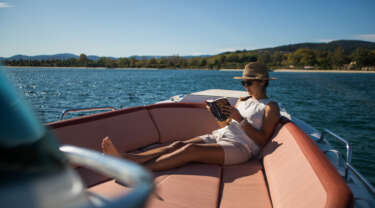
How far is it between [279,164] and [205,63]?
303 ft

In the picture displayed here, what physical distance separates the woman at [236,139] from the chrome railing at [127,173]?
1530mm

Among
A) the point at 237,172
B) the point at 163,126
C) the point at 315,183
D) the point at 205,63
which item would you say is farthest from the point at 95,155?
the point at 205,63

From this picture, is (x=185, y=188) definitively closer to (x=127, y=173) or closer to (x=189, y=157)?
(x=189, y=157)

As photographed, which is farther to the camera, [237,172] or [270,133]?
[270,133]

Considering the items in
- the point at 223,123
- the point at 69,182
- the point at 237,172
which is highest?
the point at 69,182

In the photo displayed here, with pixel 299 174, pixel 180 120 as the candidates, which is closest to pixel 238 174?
pixel 299 174

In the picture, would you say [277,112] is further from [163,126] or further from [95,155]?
[95,155]

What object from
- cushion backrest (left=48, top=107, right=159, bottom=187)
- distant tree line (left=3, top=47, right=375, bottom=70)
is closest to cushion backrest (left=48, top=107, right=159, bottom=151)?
cushion backrest (left=48, top=107, right=159, bottom=187)

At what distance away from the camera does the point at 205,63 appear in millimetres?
92750

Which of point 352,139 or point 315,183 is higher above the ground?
point 315,183

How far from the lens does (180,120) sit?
313cm

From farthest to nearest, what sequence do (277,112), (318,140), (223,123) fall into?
(318,140), (223,123), (277,112)

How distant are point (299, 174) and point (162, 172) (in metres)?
1.04

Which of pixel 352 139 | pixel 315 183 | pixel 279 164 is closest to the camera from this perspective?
pixel 315 183
